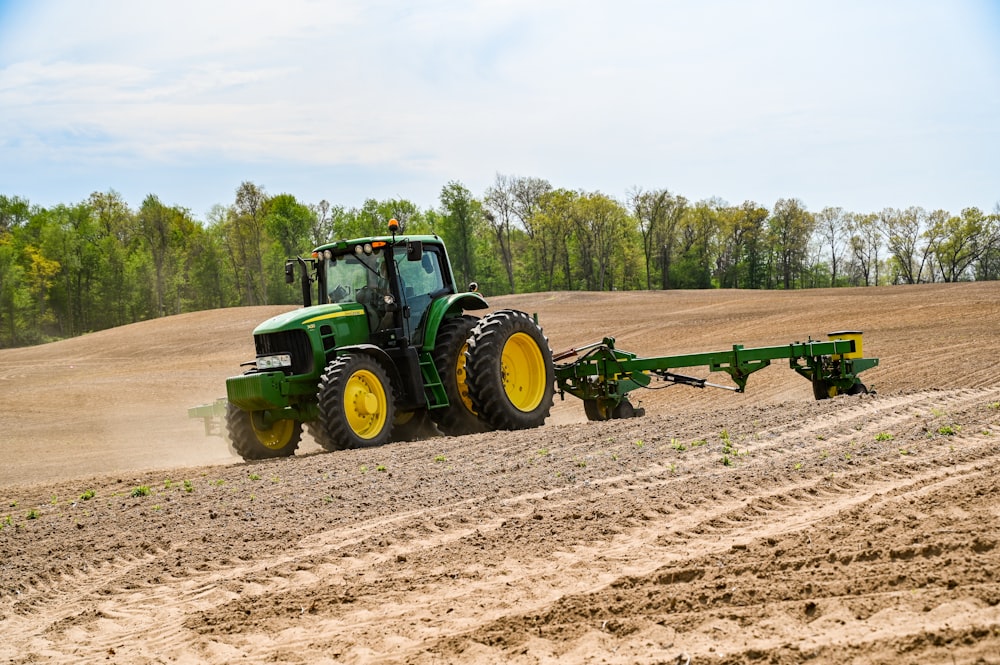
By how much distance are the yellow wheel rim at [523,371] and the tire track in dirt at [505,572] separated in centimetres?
439

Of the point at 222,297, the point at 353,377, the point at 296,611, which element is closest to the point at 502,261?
the point at 222,297

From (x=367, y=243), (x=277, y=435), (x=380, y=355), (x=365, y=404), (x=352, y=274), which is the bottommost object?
(x=277, y=435)

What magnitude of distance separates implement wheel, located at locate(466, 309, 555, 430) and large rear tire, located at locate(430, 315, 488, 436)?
0.58 ft

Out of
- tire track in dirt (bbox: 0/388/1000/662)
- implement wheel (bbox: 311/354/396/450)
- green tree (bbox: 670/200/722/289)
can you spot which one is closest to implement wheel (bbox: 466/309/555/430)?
implement wheel (bbox: 311/354/396/450)

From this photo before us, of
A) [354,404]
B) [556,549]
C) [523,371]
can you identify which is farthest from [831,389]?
[556,549]

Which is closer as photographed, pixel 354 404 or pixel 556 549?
pixel 556 549

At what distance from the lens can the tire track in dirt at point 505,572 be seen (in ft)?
16.0

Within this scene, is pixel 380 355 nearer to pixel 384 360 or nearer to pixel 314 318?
pixel 384 360

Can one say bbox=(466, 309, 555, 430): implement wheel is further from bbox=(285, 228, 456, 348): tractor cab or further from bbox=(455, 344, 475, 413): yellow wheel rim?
bbox=(285, 228, 456, 348): tractor cab

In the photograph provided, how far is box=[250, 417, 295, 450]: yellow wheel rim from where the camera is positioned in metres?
12.7

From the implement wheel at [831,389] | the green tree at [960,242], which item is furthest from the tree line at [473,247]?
the implement wheel at [831,389]

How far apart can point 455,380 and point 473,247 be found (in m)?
56.7

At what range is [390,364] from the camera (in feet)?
40.4

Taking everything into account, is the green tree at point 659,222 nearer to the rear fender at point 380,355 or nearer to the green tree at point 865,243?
the green tree at point 865,243
